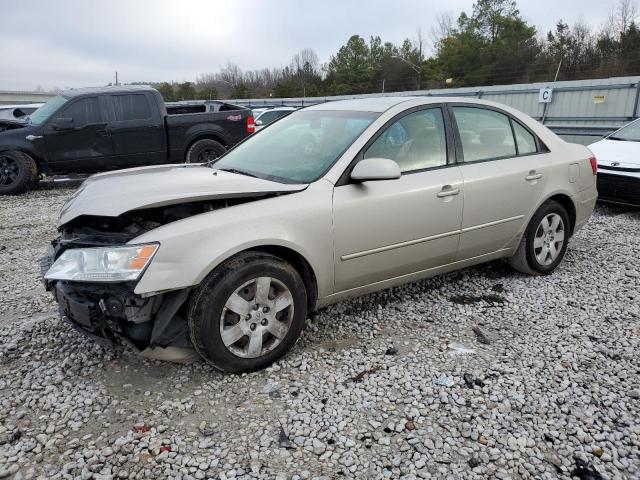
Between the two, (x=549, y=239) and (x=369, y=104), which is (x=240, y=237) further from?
(x=549, y=239)

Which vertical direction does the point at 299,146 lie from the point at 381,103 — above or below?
below

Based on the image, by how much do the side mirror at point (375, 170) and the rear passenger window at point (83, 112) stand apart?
25.7 ft

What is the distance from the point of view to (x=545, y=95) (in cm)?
1501

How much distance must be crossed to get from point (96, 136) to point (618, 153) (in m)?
8.86

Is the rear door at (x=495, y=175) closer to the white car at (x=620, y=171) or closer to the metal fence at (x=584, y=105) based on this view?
the white car at (x=620, y=171)

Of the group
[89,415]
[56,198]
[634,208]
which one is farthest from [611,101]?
[89,415]

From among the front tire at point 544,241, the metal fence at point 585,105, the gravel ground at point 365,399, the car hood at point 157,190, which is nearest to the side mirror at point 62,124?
the gravel ground at point 365,399

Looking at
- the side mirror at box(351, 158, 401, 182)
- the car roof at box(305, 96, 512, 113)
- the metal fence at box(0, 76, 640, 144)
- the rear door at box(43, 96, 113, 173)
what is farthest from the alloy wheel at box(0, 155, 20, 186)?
the metal fence at box(0, 76, 640, 144)

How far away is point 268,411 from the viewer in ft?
8.66

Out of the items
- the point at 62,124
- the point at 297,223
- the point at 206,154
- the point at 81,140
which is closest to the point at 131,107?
the point at 81,140

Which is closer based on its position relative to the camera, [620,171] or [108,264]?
[108,264]

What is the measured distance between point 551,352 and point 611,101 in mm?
12823

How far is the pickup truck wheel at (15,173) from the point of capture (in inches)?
355

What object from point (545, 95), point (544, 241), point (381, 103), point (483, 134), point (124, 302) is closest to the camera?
point (124, 302)
